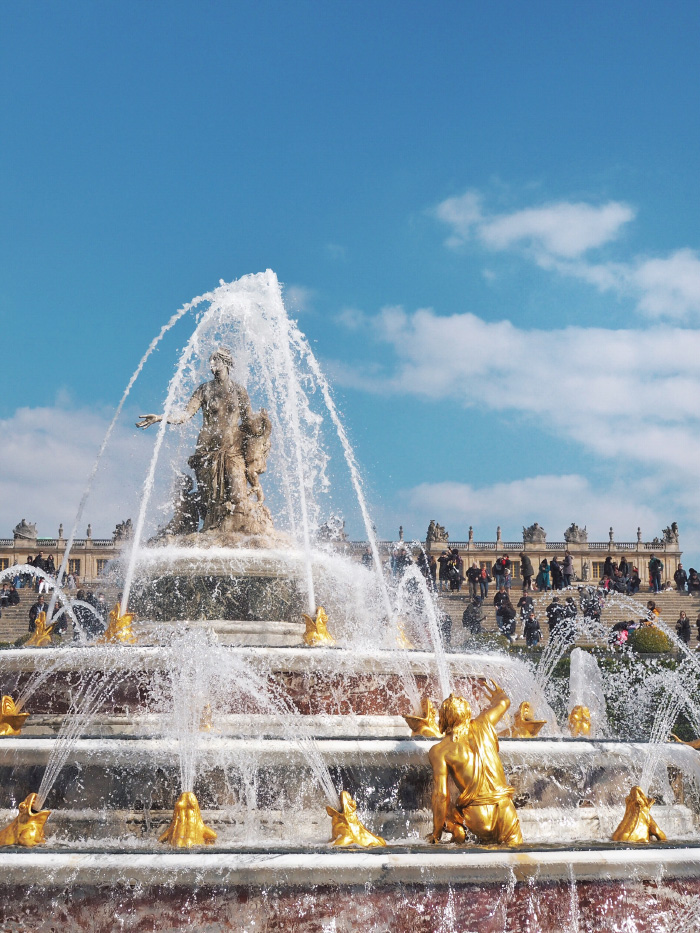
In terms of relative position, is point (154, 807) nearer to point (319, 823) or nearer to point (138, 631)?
point (319, 823)

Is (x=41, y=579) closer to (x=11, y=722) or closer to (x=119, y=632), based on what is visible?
(x=119, y=632)

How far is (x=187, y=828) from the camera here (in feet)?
17.3

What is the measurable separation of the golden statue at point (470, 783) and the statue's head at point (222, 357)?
6930 millimetres

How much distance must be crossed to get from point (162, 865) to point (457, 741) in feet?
5.84

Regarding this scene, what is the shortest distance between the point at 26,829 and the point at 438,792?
7.16 feet

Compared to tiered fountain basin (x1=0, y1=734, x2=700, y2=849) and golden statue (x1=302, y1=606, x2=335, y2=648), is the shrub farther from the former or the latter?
tiered fountain basin (x1=0, y1=734, x2=700, y2=849)

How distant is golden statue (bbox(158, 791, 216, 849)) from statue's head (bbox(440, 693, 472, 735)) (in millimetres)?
1400

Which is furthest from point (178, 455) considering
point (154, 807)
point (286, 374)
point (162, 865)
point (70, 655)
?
point (162, 865)

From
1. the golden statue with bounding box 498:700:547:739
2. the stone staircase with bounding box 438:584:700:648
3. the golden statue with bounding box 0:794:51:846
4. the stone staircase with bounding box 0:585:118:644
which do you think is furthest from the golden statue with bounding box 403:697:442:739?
the stone staircase with bounding box 0:585:118:644

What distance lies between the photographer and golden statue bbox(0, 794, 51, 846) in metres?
5.25

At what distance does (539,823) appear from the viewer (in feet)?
20.7

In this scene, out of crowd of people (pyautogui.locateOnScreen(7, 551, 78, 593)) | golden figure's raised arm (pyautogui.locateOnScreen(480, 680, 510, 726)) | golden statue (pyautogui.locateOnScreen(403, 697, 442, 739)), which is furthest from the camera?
crowd of people (pyautogui.locateOnScreen(7, 551, 78, 593))

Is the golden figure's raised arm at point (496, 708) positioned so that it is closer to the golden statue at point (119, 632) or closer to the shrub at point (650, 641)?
the golden statue at point (119, 632)

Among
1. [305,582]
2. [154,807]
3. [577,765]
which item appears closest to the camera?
[154,807]
